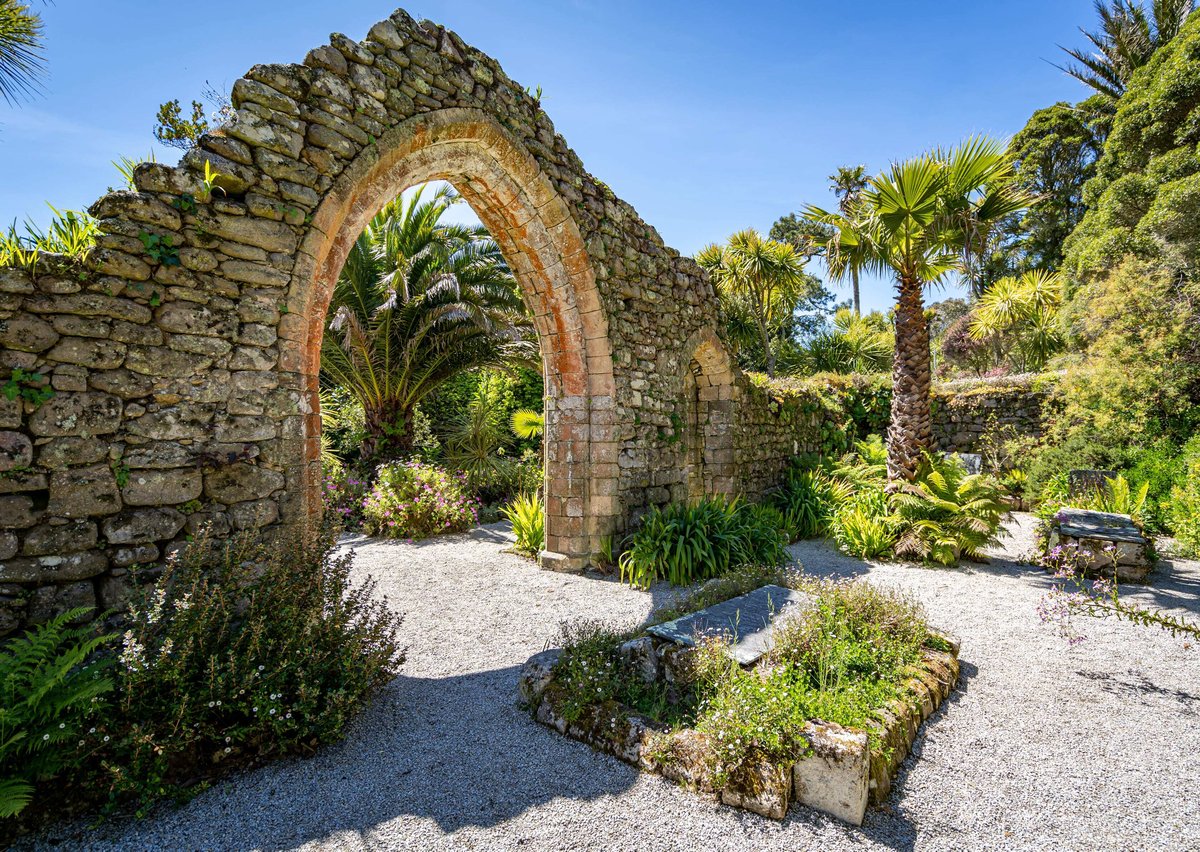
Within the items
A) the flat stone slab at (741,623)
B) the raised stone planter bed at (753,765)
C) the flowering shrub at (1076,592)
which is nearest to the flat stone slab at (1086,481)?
the flowering shrub at (1076,592)

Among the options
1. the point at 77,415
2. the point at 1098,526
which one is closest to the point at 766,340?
the point at 1098,526

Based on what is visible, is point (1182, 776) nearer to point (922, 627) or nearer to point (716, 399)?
point (922, 627)

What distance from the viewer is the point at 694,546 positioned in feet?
19.9

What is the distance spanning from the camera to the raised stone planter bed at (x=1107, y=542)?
5.79m

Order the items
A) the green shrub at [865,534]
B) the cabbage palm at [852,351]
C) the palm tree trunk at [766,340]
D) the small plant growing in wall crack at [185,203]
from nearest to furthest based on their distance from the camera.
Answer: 1. the small plant growing in wall crack at [185,203]
2. the green shrub at [865,534]
3. the palm tree trunk at [766,340]
4. the cabbage palm at [852,351]

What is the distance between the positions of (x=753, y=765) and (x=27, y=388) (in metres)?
3.94

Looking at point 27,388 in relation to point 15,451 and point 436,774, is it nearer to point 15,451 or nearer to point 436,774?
A: point 15,451

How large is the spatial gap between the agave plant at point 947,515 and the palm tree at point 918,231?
0.37m

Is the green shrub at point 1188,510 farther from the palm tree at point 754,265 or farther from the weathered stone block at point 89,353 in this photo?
the weathered stone block at point 89,353

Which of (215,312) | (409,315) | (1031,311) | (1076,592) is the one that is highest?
(1031,311)

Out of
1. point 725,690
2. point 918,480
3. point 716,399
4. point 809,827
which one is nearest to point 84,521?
point 725,690

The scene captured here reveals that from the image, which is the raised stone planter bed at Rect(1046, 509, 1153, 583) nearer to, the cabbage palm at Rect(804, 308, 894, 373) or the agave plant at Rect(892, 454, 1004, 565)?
the agave plant at Rect(892, 454, 1004, 565)

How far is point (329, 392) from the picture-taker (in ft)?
41.6

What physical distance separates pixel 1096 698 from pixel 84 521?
19.4 feet
